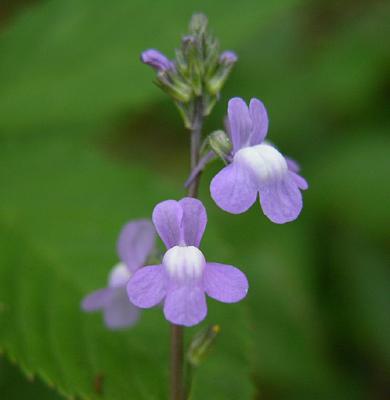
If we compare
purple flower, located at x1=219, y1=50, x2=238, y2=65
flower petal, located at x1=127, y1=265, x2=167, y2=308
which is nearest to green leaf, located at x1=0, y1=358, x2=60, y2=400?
flower petal, located at x1=127, y1=265, x2=167, y2=308

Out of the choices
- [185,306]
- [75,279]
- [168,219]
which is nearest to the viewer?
[185,306]

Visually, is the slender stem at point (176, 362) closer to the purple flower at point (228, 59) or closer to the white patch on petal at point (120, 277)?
the white patch on petal at point (120, 277)

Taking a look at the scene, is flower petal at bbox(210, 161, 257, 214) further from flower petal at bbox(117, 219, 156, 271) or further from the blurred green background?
the blurred green background

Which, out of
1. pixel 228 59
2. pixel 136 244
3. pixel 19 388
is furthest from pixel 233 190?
pixel 19 388

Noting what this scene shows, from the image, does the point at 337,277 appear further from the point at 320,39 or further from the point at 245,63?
the point at 320,39

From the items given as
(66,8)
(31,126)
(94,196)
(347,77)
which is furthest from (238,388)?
(347,77)

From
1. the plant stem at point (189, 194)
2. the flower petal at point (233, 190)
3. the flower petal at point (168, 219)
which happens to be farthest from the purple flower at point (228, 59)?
the flower petal at point (168, 219)

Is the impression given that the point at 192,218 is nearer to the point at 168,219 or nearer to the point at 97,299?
the point at 168,219
